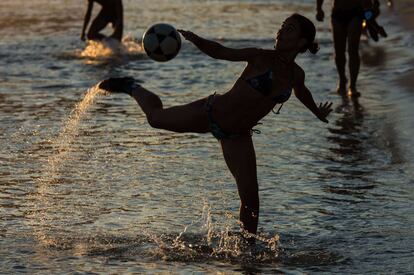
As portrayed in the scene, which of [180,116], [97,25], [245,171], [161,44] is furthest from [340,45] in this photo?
[180,116]

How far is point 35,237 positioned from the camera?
376 inches

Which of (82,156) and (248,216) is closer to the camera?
(248,216)

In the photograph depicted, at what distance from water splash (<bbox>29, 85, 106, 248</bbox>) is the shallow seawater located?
18mm

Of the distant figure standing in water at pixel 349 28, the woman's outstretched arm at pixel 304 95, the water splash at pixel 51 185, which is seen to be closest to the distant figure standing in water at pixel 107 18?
the distant figure standing in water at pixel 349 28

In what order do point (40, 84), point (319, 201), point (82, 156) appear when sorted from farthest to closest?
point (40, 84), point (82, 156), point (319, 201)

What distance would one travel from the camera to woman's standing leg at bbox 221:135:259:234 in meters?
9.07

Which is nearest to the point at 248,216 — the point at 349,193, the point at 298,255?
the point at 298,255

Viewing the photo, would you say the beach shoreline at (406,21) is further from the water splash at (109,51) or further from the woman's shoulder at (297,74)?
the woman's shoulder at (297,74)

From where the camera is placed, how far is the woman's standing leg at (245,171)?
29.8 feet

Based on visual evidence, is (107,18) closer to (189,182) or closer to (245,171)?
(189,182)

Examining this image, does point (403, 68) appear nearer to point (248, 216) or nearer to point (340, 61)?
point (340, 61)

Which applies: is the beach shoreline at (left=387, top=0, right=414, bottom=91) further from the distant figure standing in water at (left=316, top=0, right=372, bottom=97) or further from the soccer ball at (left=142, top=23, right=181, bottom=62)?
the soccer ball at (left=142, top=23, right=181, bottom=62)

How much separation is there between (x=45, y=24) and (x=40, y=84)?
12.2 metres

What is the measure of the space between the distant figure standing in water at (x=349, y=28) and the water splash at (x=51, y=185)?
13.5 feet
